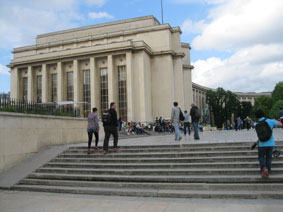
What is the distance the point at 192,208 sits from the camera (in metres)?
4.92

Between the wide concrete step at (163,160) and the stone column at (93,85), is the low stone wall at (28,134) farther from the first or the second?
the stone column at (93,85)

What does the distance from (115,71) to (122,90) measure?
3065 millimetres

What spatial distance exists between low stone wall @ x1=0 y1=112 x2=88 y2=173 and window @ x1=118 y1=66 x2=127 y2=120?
2426 cm

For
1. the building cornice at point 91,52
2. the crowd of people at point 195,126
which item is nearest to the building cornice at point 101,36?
the building cornice at point 91,52

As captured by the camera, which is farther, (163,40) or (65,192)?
(163,40)

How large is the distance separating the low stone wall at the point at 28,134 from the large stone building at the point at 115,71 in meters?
23.2

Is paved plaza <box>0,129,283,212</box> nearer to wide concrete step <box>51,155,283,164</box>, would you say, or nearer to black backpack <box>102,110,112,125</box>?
wide concrete step <box>51,155,283,164</box>

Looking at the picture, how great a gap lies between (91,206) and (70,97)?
3656 centimetres

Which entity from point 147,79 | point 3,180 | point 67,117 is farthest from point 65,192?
point 147,79

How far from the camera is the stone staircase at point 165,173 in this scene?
602 cm

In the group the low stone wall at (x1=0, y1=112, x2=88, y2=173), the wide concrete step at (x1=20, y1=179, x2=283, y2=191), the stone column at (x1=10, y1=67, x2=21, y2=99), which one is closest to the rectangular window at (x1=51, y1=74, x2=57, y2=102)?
the stone column at (x1=10, y1=67, x2=21, y2=99)

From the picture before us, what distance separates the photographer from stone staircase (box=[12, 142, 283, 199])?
602 centimetres

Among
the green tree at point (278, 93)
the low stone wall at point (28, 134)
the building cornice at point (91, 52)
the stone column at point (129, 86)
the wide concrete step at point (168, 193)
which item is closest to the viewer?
the wide concrete step at point (168, 193)

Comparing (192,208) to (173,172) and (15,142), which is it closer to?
(173,172)
